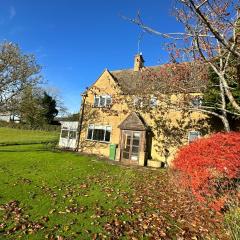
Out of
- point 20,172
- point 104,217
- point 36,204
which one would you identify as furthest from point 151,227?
point 20,172

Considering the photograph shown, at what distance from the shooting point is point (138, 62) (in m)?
A: 31.5

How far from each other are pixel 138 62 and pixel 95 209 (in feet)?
77.8

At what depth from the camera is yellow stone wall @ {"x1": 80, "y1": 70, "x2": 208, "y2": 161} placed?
2469 centimetres

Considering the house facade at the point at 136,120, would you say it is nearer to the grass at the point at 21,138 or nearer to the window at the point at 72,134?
the window at the point at 72,134

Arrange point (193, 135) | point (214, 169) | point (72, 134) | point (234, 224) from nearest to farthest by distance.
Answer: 1. point (234, 224)
2. point (214, 169)
3. point (193, 135)
4. point (72, 134)

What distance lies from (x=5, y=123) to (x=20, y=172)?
170ft

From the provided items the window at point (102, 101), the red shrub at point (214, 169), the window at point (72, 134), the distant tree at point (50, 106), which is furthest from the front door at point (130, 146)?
the distant tree at point (50, 106)

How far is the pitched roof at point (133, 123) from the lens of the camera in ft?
82.0

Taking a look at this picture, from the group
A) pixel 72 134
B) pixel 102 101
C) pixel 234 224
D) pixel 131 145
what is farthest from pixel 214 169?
pixel 72 134

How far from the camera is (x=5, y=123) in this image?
210 ft

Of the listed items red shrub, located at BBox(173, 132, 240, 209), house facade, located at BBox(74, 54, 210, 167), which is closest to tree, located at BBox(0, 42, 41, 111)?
house facade, located at BBox(74, 54, 210, 167)

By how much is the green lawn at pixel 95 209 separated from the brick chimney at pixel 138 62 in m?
17.7

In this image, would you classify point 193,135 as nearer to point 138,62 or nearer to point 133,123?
point 133,123

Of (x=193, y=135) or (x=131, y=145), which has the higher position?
(x=193, y=135)
